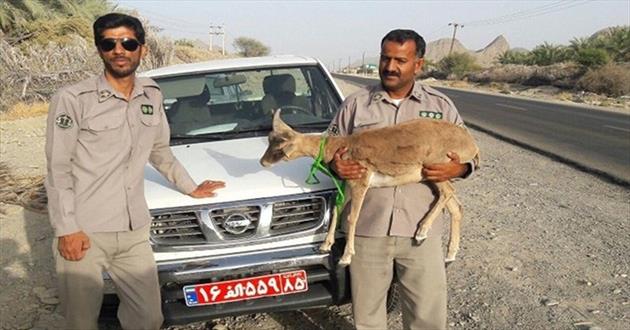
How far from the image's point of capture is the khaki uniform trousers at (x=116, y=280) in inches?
101

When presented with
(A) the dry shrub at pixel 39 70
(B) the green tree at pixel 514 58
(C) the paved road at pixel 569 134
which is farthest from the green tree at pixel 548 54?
(A) the dry shrub at pixel 39 70

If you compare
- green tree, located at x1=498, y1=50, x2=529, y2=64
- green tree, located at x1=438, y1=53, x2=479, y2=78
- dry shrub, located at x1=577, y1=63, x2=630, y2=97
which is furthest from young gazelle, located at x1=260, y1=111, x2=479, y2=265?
green tree, located at x1=438, y1=53, x2=479, y2=78

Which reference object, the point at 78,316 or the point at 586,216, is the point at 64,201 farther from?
the point at 586,216

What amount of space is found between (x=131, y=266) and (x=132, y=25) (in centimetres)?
121

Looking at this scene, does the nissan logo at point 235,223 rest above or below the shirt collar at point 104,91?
below

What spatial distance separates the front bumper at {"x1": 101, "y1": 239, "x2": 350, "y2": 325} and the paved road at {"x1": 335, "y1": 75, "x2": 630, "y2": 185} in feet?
20.9

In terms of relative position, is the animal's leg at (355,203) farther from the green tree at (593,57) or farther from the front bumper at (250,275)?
the green tree at (593,57)

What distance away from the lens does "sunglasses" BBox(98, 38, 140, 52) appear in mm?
2527

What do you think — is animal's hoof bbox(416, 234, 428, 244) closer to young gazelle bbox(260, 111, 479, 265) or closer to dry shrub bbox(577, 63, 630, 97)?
young gazelle bbox(260, 111, 479, 265)

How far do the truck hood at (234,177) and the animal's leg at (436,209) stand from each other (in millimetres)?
636

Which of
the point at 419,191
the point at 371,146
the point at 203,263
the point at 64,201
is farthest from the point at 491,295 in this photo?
the point at 64,201

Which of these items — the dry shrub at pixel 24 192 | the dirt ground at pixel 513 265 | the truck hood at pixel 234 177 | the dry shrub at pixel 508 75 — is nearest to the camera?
the truck hood at pixel 234 177

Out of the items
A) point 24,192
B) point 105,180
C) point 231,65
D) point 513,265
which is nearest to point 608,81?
point 513,265

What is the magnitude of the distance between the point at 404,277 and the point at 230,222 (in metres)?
1.00
